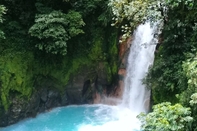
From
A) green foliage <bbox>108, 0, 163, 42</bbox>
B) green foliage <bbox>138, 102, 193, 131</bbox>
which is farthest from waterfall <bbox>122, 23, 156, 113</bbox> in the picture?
green foliage <bbox>138, 102, 193, 131</bbox>

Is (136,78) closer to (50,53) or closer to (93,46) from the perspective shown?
(93,46)

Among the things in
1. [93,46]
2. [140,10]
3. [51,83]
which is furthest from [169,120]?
[51,83]

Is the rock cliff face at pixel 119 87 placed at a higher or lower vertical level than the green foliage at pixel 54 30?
lower

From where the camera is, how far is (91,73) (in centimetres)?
1076

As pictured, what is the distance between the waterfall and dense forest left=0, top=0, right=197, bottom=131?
2.31 ft

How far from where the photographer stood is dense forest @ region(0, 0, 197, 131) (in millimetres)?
6012

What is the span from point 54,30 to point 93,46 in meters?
2.25

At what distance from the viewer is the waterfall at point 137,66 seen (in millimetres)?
10000

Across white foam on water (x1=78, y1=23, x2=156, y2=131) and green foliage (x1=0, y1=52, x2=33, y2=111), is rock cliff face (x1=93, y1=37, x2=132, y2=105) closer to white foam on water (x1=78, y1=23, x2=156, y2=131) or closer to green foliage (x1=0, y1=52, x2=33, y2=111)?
white foam on water (x1=78, y1=23, x2=156, y2=131)

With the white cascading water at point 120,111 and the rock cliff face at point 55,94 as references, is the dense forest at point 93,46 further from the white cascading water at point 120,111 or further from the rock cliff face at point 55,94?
the white cascading water at point 120,111

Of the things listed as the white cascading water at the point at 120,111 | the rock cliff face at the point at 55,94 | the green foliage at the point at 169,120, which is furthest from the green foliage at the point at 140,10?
the rock cliff face at the point at 55,94

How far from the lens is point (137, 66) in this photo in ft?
34.0

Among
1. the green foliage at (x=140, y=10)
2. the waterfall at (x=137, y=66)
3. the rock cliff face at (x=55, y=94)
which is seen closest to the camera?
the green foliage at (x=140, y=10)

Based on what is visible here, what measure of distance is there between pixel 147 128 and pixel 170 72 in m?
2.61
